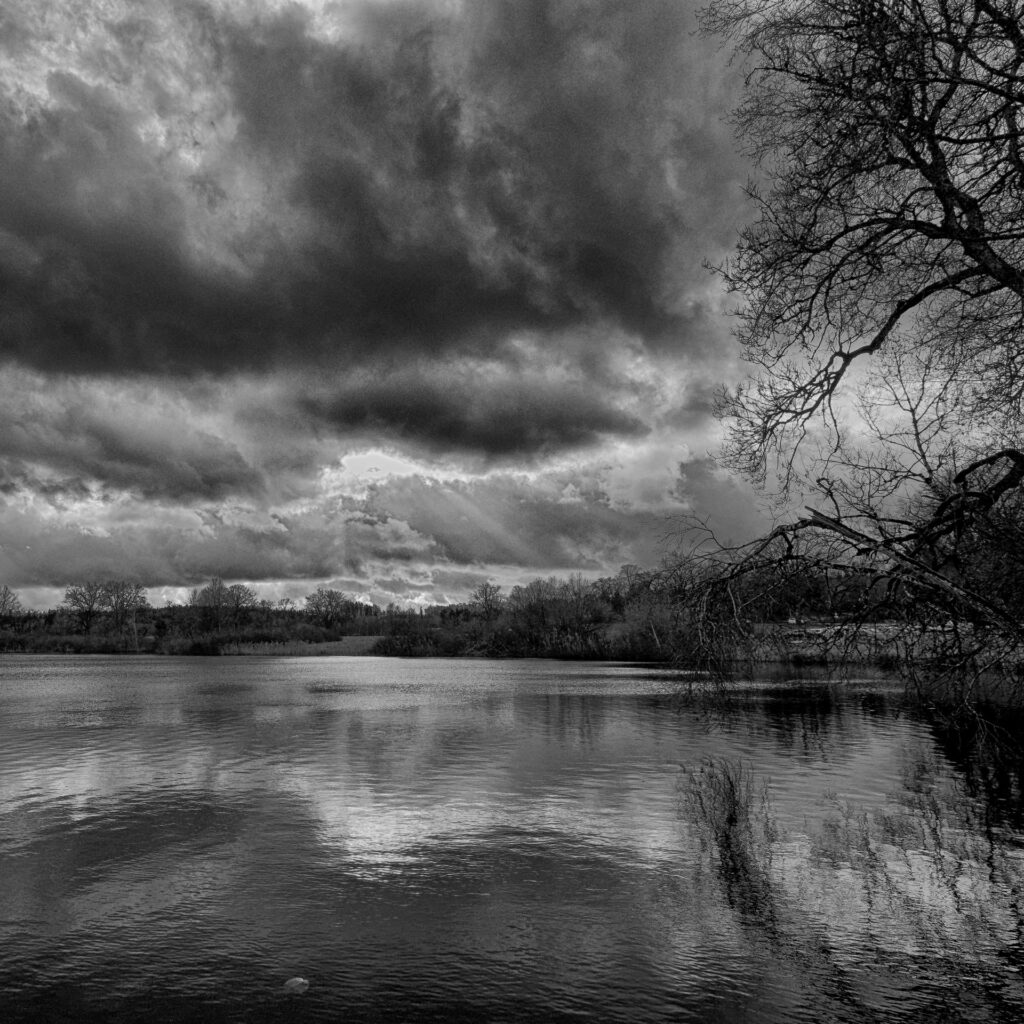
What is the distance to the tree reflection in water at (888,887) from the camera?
8.82 meters

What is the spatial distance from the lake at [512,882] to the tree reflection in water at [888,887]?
0.05 meters

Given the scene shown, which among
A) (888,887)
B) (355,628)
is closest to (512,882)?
(888,887)

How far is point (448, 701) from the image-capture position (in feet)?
146

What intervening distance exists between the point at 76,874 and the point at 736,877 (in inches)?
404

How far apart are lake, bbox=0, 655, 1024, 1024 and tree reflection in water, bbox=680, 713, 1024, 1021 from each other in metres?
0.05

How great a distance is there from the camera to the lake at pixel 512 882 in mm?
8734

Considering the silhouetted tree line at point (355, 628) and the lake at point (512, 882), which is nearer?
the lake at point (512, 882)

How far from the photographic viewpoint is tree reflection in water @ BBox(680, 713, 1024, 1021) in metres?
8.82

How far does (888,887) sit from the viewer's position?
12211 millimetres

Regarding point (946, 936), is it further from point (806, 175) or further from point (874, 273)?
point (806, 175)

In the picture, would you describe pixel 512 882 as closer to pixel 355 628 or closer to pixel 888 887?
pixel 888 887

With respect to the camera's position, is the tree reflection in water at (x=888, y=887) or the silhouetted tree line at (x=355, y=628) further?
the silhouetted tree line at (x=355, y=628)

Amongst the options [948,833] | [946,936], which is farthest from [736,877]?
[948,833]

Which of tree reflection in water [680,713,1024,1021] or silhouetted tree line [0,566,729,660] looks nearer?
tree reflection in water [680,713,1024,1021]
